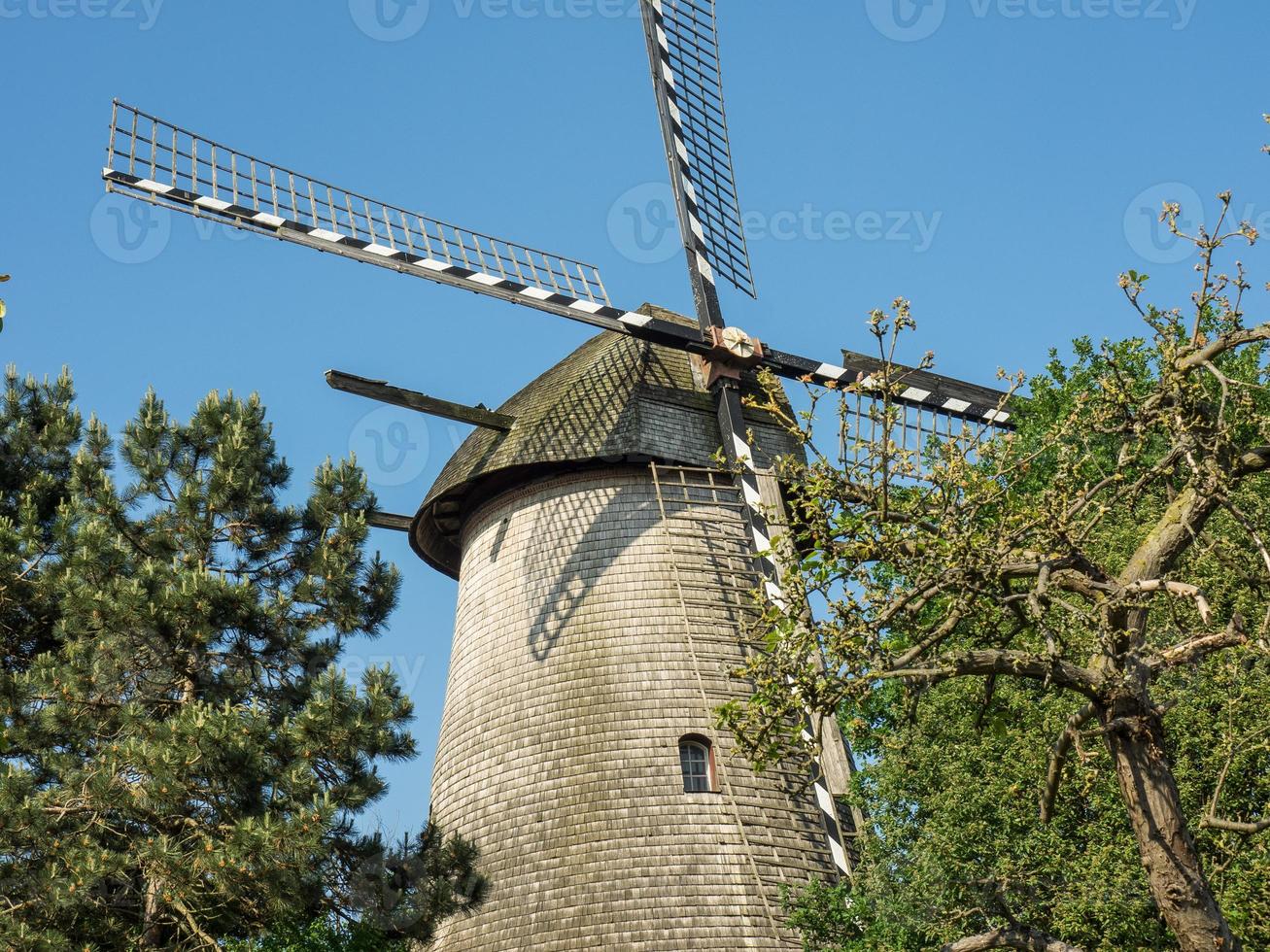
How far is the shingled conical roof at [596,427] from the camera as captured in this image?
60.1 feet

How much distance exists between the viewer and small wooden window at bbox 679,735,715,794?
1631cm

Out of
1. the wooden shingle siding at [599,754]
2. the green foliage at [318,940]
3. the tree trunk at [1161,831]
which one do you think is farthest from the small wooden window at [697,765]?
the tree trunk at [1161,831]

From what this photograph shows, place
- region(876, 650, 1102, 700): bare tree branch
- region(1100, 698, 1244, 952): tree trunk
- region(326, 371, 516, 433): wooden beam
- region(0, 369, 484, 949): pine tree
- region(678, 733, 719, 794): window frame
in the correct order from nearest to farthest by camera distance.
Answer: region(1100, 698, 1244, 952): tree trunk < region(876, 650, 1102, 700): bare tree branch < region(0, 369, 484, 949): pine tree < region(678, 733, 719, 794): window frame < region(326, 371, 516, 433): wooden beam

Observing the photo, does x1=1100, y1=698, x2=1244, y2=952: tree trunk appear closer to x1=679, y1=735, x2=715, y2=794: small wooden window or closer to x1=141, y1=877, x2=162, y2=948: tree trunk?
x1=679, y1=735, x2=715, y2=794: small wooden window

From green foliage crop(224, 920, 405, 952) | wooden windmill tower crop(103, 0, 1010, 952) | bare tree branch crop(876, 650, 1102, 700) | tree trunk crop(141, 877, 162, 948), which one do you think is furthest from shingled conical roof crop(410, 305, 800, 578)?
bare tree branch crop(876, 650, 1102, 700)

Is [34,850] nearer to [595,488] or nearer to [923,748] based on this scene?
[595,488]

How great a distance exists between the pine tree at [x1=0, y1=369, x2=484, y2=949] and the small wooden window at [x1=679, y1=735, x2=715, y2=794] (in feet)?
10.6

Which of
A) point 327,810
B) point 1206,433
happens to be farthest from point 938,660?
point 327,810

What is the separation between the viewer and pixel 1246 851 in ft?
44.0

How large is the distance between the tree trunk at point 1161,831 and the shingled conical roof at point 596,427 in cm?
1031

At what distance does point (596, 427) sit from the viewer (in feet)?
60.6

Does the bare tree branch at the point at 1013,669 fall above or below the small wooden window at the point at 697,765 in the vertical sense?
below

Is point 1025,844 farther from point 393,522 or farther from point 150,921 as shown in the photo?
point 393,522

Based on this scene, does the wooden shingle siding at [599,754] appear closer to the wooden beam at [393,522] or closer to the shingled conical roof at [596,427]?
the shingled conical roof at [596,427]
